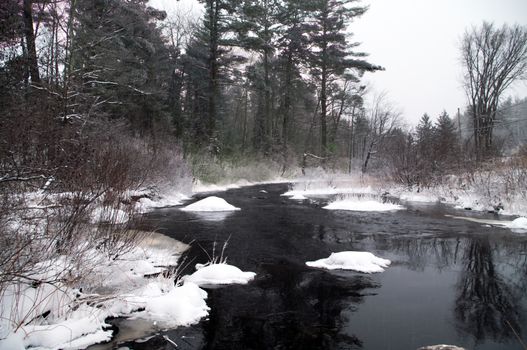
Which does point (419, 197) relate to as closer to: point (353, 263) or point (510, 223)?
point (510, 223)

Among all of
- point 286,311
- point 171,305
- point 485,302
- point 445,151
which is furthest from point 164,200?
point 445,151

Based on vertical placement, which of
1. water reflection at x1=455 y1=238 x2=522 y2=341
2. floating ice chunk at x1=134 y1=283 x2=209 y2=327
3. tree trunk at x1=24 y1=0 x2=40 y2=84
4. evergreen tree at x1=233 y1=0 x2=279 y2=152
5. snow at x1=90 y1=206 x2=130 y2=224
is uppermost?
evergreen tree at x1=233 y1=0 x2=279 y2=152

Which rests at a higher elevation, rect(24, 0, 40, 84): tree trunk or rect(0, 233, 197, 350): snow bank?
rect(24, 0, 40, 84): tree trunk

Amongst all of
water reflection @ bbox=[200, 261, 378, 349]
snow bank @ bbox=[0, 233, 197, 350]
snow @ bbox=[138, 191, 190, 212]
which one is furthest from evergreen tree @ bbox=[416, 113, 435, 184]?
snow bank @ bbox=[0, 233, 197, 350]

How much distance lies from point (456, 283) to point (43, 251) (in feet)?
21.2

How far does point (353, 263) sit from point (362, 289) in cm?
112

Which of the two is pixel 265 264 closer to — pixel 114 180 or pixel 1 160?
pixel 114 180

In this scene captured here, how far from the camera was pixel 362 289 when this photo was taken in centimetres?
618

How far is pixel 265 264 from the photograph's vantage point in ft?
24.0

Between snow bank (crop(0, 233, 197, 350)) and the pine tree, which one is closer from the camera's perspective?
snow bank (crop(0, 233, 197, 350))

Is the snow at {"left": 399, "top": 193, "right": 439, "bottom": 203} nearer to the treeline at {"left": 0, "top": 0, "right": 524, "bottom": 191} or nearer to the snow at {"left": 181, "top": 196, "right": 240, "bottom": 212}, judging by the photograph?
the treeline at {"left": 0, "top": 0, "right": 524, "bottom": 191}

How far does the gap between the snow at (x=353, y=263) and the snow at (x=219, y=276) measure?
152 centimetres

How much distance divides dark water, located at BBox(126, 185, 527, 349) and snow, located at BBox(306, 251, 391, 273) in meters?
0.21

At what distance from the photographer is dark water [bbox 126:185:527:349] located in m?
4.52
